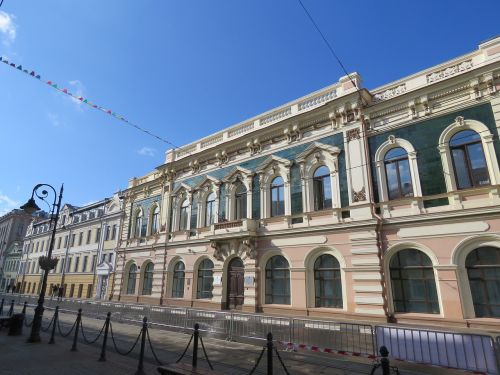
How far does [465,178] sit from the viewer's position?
41.4ft

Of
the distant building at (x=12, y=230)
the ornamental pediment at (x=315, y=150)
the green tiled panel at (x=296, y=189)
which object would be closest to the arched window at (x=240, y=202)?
the green tiled panel at (x=296, y=189)

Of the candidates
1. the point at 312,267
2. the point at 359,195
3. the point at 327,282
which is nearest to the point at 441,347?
the point at 327,282

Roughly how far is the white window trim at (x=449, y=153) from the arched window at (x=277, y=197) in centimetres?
812

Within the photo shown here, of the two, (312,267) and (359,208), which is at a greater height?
(359,208)

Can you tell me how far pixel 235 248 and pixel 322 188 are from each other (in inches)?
246

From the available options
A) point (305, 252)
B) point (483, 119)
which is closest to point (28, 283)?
point (305, 252)

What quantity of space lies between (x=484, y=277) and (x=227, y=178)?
14.4 meters

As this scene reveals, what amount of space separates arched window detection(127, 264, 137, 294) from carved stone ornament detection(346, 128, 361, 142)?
2022cm

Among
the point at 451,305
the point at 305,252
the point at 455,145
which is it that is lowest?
the point at 451,305

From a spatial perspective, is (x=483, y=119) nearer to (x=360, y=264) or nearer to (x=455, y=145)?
(x=455, y=145)

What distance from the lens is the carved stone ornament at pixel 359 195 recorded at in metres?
14.7

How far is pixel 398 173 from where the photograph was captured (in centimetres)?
1438

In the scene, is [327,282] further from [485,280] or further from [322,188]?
[485,280]

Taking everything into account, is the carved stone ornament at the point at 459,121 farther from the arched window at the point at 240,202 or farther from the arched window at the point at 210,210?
the arched window at the point at 210,210
